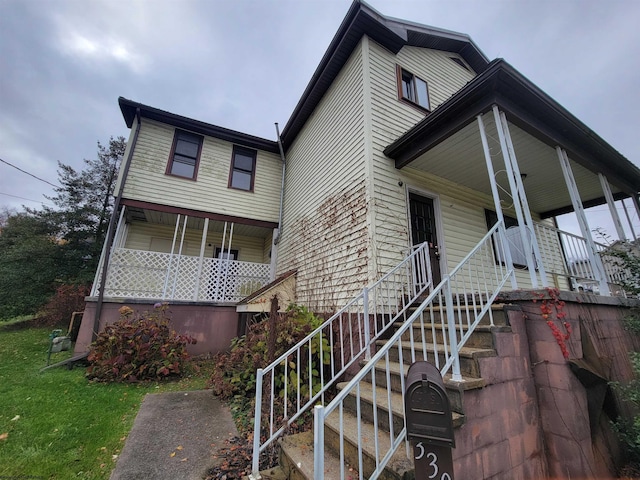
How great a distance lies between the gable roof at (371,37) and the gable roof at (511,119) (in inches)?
123

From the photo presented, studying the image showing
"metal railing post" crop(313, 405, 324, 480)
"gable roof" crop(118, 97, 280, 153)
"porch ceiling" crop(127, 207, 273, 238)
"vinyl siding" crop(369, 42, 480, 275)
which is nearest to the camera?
"metal railing post" crop(313, 405, 324, 480)

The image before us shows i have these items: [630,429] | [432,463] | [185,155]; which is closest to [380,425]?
[432,463]

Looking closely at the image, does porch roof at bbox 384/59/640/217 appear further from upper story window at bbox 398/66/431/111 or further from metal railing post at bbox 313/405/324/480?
metal railing post at bbox 313/405/324/480

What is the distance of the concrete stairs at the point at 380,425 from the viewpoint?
2055 millimetres

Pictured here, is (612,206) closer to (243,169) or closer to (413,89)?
(413,89)

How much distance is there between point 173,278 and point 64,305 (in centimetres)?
614

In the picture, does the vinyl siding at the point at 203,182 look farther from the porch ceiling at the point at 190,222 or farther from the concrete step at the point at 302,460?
the concrete step at the point at 302,460

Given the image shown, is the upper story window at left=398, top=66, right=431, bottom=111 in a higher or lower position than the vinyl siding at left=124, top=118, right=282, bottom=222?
higher

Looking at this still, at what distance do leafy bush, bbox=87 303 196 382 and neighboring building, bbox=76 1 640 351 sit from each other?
5.02 ft

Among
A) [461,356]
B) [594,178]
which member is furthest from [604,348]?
[594,178]

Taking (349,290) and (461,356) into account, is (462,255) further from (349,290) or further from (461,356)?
(461,356)

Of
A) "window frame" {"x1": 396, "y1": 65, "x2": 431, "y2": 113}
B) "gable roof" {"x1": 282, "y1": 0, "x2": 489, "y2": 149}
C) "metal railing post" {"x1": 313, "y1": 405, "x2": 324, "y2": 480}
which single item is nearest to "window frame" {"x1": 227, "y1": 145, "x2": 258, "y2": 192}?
"gable roof" {"x1": 282, "y1": 0, "x2": 489, "y2": 149}

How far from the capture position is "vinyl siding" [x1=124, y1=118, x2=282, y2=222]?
26.6ft

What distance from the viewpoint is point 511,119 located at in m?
4.24
